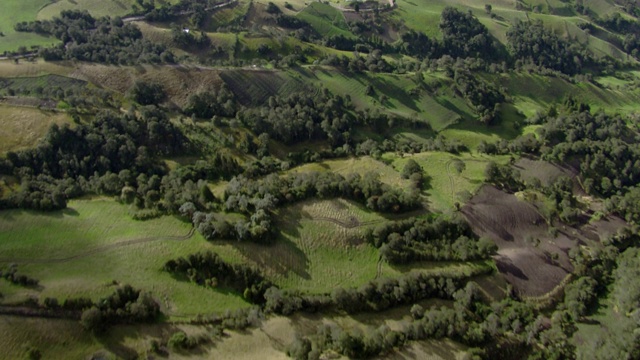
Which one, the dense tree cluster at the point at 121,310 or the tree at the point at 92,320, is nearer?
the tree at the point at 92,320

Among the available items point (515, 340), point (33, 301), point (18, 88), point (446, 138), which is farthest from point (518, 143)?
point (18, 88)

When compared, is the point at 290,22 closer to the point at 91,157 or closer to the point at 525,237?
the point at 91,157

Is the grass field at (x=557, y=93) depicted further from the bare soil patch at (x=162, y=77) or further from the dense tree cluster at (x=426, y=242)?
the bare soil patch at (x=162, y=77)

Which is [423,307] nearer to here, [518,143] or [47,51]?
[518,143]

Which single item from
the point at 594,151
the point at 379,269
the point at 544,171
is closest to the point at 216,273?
the point at 379,269

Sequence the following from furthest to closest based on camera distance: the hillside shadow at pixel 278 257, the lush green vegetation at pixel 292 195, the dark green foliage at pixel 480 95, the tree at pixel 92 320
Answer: the dark green foliage at pixel 480 95 → the hillside shadow at pixel 278 257 → the lush green vegetation at pixel 292 195 → the tree at pixel 92 320

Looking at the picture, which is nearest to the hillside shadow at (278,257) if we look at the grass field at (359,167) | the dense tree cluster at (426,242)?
the dense tree cluster at (426,242)

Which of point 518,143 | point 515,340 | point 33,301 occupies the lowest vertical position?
point 515,340

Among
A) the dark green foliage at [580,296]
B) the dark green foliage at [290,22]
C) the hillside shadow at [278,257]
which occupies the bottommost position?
the dark green foliage at [580,296]
